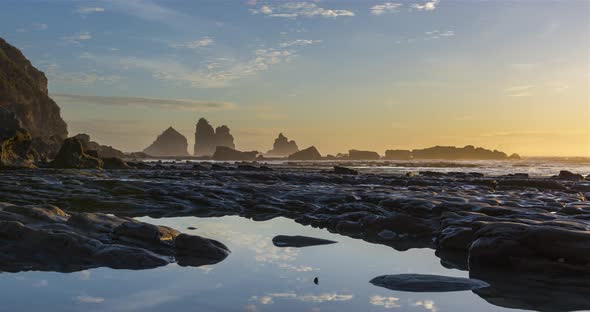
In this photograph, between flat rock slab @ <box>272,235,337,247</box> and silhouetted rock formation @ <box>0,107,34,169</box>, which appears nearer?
flat rock slab @ <box>272,235,337,247</box>

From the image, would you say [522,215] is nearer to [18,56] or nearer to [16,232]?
[16,232]

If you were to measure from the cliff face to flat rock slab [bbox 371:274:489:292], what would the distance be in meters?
83.8

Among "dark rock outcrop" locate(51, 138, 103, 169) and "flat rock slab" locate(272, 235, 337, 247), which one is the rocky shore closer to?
"flat rock slab" locate(272, 235, 337, 247)

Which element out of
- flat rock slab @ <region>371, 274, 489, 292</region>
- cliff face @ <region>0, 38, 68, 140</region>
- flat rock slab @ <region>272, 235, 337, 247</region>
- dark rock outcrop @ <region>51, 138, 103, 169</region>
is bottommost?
flat rock slab @ <region>272, 235, 337, 247</region>

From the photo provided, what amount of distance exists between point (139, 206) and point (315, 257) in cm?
953

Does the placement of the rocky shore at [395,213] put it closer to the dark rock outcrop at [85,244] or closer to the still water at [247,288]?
the dark rock outcrop at [85,244]

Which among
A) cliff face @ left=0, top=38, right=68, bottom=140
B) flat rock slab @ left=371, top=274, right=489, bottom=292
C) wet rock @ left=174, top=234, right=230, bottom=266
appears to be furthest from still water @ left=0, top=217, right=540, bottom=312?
cliff face @ left=0, top=38, right=68, bottom=140

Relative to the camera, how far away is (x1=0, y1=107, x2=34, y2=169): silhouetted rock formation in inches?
1309

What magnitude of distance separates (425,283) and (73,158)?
133ft

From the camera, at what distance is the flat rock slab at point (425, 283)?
683 cm

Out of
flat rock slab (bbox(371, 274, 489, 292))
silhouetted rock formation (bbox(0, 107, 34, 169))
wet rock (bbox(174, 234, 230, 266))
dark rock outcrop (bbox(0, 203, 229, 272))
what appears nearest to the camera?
flat rock slab (bbox(371, 274, 489, 292))

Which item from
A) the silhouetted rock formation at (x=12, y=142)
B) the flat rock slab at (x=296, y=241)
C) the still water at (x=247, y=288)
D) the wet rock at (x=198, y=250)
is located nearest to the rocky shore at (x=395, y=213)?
the wet rock at (x=198, y=250)

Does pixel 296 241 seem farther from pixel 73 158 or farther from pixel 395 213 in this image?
pixel 73 158

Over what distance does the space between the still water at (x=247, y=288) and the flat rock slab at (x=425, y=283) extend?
0.18m
